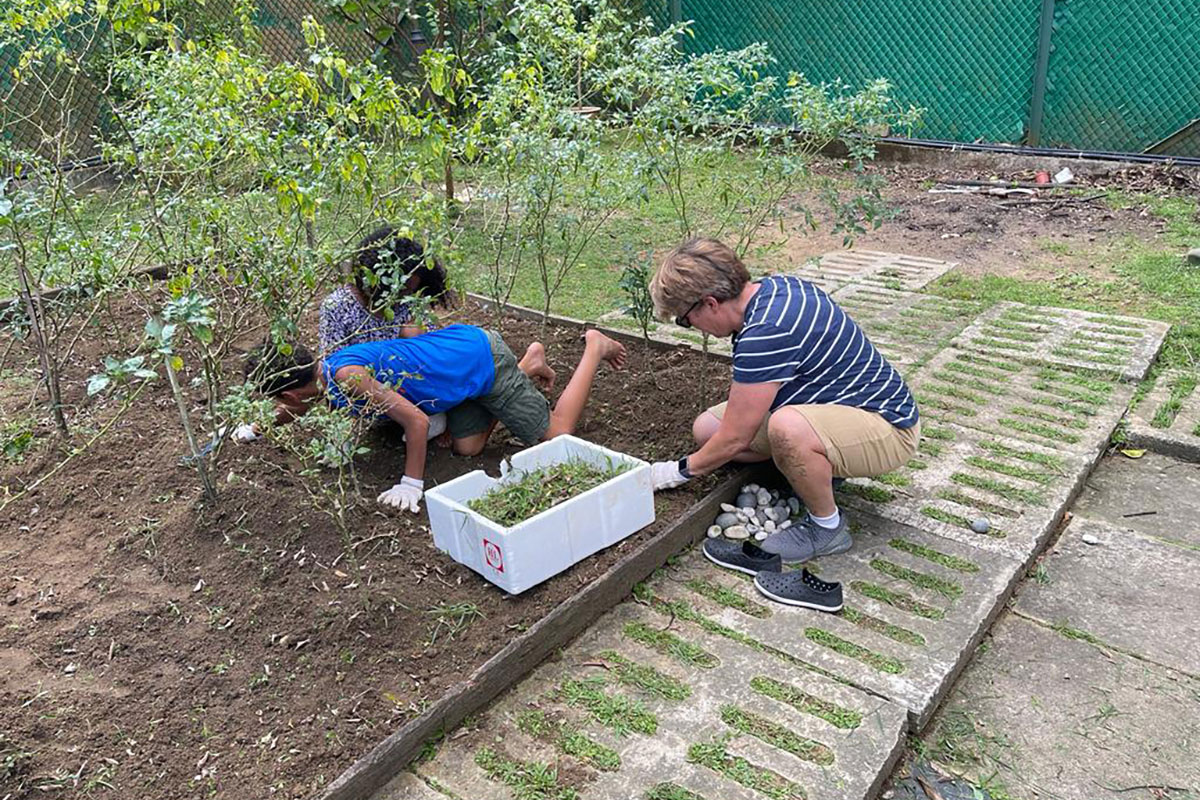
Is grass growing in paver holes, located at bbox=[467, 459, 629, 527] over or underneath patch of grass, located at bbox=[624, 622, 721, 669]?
over

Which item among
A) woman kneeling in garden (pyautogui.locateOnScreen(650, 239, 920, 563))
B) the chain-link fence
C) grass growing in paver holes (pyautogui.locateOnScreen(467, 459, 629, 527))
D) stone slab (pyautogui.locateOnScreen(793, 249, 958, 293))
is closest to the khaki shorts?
woman kneeling in garden (pyautogui.locateOnScreen(650, 239, 920, 563))

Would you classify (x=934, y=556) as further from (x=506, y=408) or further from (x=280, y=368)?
(x=280, y=368)

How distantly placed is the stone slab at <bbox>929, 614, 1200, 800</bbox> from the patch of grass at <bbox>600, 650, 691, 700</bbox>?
657 mm

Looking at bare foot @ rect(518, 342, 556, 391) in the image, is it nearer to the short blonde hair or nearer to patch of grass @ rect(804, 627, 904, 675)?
the short blonde hair

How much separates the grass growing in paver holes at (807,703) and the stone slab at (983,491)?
3.10 feet

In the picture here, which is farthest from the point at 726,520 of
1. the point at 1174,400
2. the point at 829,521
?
the point at 1174,400

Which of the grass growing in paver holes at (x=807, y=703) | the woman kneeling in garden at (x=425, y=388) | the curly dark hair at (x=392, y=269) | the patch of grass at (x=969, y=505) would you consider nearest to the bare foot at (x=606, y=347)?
the woman kneeling in garden at (x=425, y=388)

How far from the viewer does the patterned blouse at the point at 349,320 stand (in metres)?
3.41

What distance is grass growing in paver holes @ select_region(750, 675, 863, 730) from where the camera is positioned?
2301mm

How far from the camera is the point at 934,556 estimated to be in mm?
2955

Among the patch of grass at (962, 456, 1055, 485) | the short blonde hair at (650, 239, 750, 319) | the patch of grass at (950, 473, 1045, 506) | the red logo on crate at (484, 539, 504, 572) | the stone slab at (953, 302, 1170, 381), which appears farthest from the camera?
the stone slab at (953, 302, 1170, 381)

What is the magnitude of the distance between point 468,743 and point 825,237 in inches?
214

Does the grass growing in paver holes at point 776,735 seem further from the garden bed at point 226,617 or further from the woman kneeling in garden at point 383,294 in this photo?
the woman kneeling in garden at point 383,294

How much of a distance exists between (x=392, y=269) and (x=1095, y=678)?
7.59 feet
